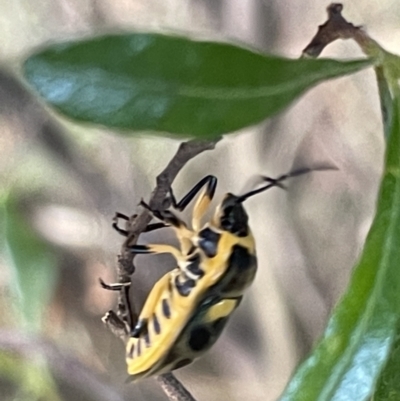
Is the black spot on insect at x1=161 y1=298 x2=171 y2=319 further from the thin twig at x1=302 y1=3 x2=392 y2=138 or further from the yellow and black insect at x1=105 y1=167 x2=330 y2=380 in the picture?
the thin twig at x1=302 y1=3 x2=392 y2=138

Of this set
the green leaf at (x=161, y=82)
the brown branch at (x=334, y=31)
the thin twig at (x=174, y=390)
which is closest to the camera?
the green leaf at (x=161, y=82)

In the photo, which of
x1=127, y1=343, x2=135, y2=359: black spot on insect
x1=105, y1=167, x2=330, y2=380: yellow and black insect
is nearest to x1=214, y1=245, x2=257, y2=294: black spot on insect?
x1=105, y1=167, x2=330, y2=380: yellow and black insect

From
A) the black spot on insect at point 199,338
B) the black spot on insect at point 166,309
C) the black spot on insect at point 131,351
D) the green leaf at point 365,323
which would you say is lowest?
the green leaf at point 365,323

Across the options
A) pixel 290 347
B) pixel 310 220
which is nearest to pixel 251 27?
pixel 310 220

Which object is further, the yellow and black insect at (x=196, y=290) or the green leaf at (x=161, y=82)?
the yellow and black insect at (x=196, y=290)

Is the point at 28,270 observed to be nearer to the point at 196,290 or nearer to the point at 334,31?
the point at 196,290

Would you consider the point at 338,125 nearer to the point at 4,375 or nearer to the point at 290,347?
the point at 290,347

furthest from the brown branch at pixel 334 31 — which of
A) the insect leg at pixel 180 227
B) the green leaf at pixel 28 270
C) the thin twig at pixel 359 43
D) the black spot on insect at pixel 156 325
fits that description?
the green leaf at pixel 28 270

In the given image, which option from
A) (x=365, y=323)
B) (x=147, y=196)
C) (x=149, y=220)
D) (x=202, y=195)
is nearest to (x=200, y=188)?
(x=202, y=195)

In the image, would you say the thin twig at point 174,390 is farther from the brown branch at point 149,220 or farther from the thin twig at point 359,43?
the thin twig at point 359,43
